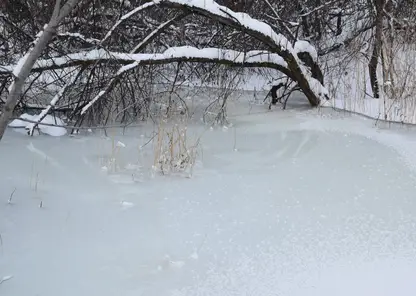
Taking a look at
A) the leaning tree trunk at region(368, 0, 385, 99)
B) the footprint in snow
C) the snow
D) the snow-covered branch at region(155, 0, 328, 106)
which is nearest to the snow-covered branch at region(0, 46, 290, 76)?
the snow-covered branch at region(155, 0, 328, 106)

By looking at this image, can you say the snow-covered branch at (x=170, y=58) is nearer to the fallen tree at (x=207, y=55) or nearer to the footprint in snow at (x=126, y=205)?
the fallen tree at (x=207, y=55)

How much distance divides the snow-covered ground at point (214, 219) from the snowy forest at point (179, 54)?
622 mm

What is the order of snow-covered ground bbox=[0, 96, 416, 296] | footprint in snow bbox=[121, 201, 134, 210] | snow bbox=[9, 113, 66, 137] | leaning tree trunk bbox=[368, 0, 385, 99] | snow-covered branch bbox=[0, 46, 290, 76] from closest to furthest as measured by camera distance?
snow-covered ground bbox=[0, 96, 416, 296]
footprint in snow bbox=[121, 201, 134, 210]
snow-covered branch bbox=[0, 46, 290, 76]
snow bbox=[9, 113, 66, 137]
leaning tree trunk bbox=[368, 0, 385, 99]

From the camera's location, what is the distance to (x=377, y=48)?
6.78 meters

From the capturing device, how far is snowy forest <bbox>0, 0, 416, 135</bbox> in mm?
5605

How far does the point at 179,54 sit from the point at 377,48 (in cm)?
245

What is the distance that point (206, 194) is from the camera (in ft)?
13.1

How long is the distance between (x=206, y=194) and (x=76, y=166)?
3.92ft

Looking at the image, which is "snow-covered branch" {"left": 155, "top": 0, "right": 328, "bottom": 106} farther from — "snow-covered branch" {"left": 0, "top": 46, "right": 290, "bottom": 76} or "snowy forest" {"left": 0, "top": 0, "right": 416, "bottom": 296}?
"snow-covered branch" {"left": 0, "top": 46, "right": 290, "bottom": 76}

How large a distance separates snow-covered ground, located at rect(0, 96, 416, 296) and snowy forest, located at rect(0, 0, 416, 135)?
0.62 meters

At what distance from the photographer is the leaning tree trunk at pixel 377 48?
22.0ft

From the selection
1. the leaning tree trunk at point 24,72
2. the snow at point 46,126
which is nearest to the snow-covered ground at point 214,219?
the snow at point 46,126

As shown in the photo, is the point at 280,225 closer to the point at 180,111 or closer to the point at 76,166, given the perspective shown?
the point at 76,166

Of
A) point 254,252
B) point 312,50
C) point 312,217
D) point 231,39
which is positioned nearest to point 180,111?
point 231,39
